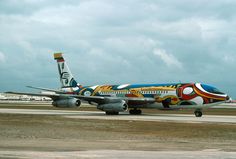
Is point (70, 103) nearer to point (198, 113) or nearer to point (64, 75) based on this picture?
point (64, 75)

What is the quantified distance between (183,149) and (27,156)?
630cm

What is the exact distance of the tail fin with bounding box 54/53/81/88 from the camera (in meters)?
60.8

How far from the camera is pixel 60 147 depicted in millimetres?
16766

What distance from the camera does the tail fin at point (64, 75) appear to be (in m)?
60.8

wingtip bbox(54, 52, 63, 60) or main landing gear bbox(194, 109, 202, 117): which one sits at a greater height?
wingtip bbox(54, 52, 63, 60)

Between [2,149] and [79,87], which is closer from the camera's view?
[2,149]

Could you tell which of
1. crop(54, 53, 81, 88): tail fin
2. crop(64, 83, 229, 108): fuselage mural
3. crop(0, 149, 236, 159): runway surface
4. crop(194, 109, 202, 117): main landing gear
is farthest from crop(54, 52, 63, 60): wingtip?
crop(0, 149, 236, 159): runway surface

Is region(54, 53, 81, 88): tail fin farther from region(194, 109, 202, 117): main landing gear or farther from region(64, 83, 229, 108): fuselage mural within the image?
region(194, 109, 202, 117): main landing gear

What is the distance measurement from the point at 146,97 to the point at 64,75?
53.9 feet

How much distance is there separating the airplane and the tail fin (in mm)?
2954

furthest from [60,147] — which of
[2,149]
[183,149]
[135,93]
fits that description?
[135,93]

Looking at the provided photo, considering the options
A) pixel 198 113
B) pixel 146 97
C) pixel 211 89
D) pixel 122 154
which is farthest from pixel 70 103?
pixel 122 154

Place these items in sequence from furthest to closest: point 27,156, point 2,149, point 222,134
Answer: point 222,134, point 2,149, point 27,156

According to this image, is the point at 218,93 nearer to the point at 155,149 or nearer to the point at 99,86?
the point at 99,86
